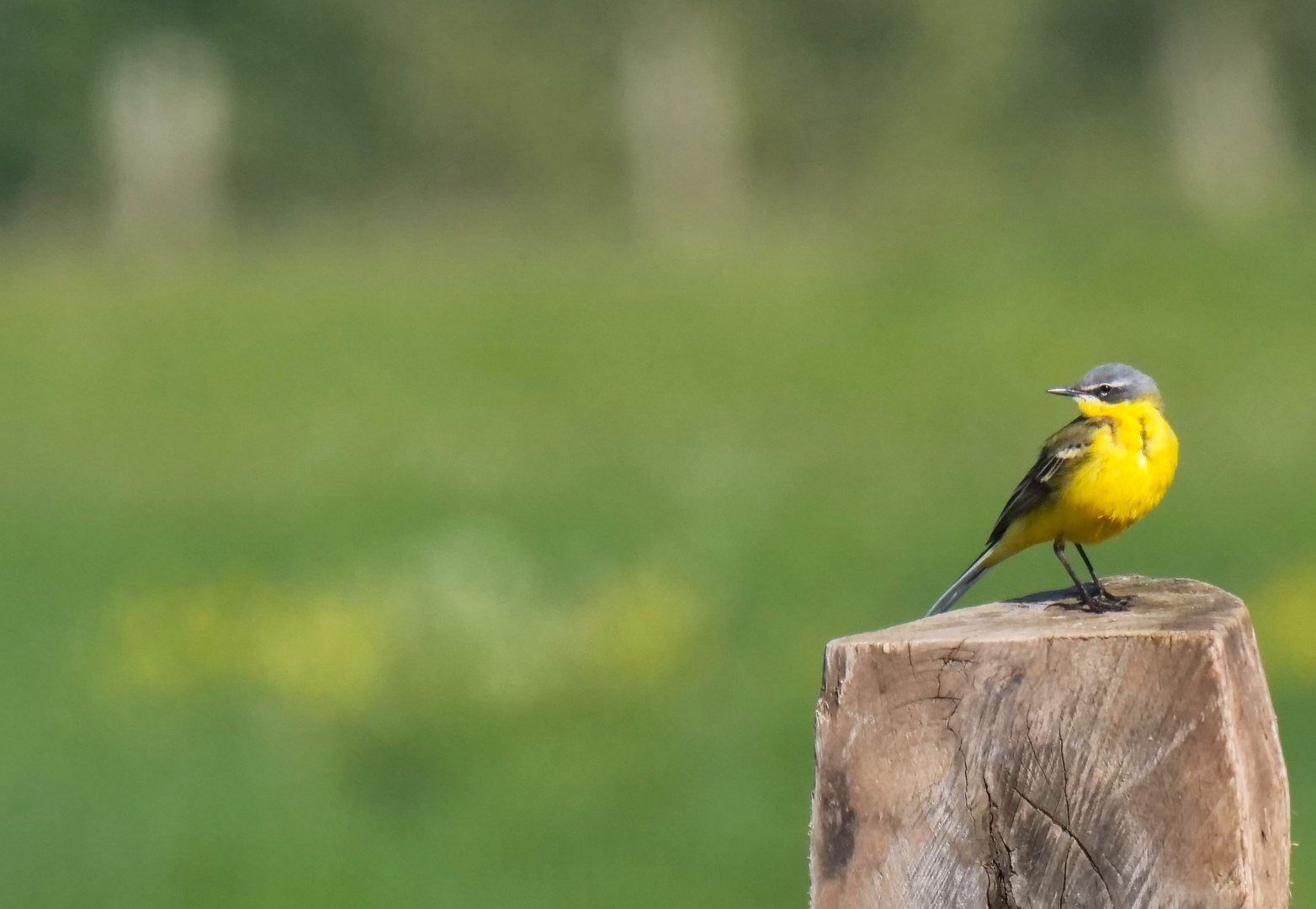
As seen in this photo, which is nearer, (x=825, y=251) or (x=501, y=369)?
(x=501, y=369)

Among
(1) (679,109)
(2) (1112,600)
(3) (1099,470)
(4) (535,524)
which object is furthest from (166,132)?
(2) (1112,600)

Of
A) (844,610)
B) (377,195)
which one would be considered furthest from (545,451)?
→ (377,195)

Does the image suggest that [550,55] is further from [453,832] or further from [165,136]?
[453,832]

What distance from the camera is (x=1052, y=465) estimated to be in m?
5.79

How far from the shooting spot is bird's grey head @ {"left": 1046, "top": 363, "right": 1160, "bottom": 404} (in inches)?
227

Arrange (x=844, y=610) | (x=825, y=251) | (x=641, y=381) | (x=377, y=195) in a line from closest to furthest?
(x=844, y=610)
(x=641, y=381)
(x=825, y=251)
(x=377, y=195)

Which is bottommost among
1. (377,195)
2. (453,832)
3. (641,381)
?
(453,832)

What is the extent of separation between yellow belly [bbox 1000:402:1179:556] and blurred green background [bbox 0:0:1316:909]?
11.9 feet

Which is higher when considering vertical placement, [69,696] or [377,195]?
[377,195]

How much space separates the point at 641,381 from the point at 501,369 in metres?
1.81

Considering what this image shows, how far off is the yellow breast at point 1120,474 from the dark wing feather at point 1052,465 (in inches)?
1.2

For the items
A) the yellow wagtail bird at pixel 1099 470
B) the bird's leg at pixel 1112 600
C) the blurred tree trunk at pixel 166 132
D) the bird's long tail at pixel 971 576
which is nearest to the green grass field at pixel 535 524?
the bird's long tail at pixel 971 576

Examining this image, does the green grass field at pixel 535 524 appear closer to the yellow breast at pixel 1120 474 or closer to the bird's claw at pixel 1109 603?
the yellow breast at pixel 1120 474

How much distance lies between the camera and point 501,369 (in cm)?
2461
